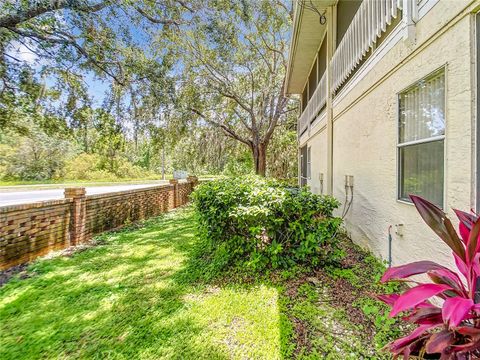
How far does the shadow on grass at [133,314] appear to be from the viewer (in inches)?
87.6

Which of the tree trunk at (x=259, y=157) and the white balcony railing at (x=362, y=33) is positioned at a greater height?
the white balcony railing at (x=362, y=33)

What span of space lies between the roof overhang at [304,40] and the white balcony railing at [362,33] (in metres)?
1.50

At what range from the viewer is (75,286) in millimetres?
3484

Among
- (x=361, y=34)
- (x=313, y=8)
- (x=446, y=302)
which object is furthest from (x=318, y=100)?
(x=446, y=302)

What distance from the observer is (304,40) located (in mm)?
7984

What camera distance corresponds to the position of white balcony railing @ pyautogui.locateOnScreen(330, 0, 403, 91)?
3.27 meters

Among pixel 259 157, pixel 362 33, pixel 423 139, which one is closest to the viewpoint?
pixel 423 139

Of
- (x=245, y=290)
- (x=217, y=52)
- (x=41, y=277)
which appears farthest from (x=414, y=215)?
(x=217, y=52)

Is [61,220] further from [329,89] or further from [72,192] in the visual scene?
[329,89]

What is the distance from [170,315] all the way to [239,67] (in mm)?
13454

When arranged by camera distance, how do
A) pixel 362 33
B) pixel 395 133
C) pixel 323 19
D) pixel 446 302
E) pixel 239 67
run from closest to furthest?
pixel 446 302 < pixel 395 133 < pixel 362 33 < pixel 323 19 < pixel 239 67

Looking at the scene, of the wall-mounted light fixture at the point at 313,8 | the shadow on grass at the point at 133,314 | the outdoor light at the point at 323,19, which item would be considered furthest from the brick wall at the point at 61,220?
the outdoor light at the point at 323,19

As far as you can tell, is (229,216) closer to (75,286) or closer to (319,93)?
(75,286)

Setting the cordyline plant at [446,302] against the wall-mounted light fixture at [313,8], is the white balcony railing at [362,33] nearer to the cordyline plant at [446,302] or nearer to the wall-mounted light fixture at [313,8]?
the wall-mounted light fixture at [313,8]
